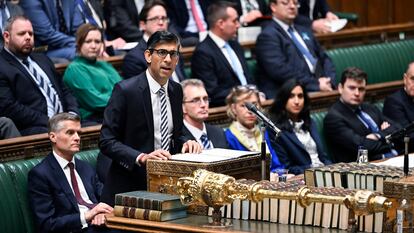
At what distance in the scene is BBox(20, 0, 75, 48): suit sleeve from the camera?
7.96m

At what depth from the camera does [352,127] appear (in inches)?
311

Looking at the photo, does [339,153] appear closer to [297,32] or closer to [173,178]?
[297,32]

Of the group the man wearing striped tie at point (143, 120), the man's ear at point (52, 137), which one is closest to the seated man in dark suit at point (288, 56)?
the man's ear at point (52, 137)

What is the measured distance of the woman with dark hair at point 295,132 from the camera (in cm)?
721

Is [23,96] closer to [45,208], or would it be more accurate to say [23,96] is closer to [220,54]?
[45,208]

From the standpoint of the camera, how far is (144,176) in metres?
5.35

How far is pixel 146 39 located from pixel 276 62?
1262mm

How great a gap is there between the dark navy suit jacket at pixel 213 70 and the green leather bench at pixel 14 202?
2.29m

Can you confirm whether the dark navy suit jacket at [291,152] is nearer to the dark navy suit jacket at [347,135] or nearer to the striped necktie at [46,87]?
the dark navy suit jacket at [347,135]

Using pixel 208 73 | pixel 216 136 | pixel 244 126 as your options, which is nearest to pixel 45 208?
pixel 216 136

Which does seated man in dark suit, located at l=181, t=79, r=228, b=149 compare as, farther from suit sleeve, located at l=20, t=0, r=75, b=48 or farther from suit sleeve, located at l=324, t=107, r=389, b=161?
suit sleeve, located at l=20, t=0, r=75, b=48

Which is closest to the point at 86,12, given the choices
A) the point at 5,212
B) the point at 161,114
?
the point at 5,212

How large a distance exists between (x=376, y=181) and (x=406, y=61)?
5.49m

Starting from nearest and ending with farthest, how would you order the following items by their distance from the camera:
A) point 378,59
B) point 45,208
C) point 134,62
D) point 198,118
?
point 45,208
point 198,118
point 134,62
point 378,59
